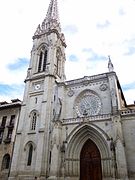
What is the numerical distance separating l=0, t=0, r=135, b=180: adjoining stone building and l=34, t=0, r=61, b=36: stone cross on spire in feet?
20.7

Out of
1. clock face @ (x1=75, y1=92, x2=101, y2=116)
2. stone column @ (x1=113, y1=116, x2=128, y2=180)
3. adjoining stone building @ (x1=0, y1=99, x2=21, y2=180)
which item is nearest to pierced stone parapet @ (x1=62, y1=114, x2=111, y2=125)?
clock face @ (x1=75, y1=92, x2=101, y2=116)

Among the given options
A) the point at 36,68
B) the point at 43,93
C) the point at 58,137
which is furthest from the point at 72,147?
the point at 36,68

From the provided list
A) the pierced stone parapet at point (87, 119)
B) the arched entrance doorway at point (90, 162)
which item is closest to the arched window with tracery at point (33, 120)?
the pierced stone parapet at point (87, 119)

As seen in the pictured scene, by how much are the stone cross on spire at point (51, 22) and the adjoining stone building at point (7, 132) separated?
13.8 metres

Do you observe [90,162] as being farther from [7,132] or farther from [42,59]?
[42,59]

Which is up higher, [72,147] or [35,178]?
[72,147]

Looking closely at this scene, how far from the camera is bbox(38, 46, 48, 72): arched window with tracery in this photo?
95.5 feet

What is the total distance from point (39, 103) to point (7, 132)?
5.78m

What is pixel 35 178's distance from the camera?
20484 millimetres

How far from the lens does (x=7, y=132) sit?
25672mm

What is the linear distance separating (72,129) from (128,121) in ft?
20.2

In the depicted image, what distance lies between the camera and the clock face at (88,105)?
23156mm

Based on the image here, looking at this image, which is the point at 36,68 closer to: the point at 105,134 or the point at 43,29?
the point at 43,29

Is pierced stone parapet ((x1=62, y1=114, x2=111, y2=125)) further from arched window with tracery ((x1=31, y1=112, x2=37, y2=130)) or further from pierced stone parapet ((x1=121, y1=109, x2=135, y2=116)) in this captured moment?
arched window with tracery ((x1=31, y1=112, x2=37, y2=130))
